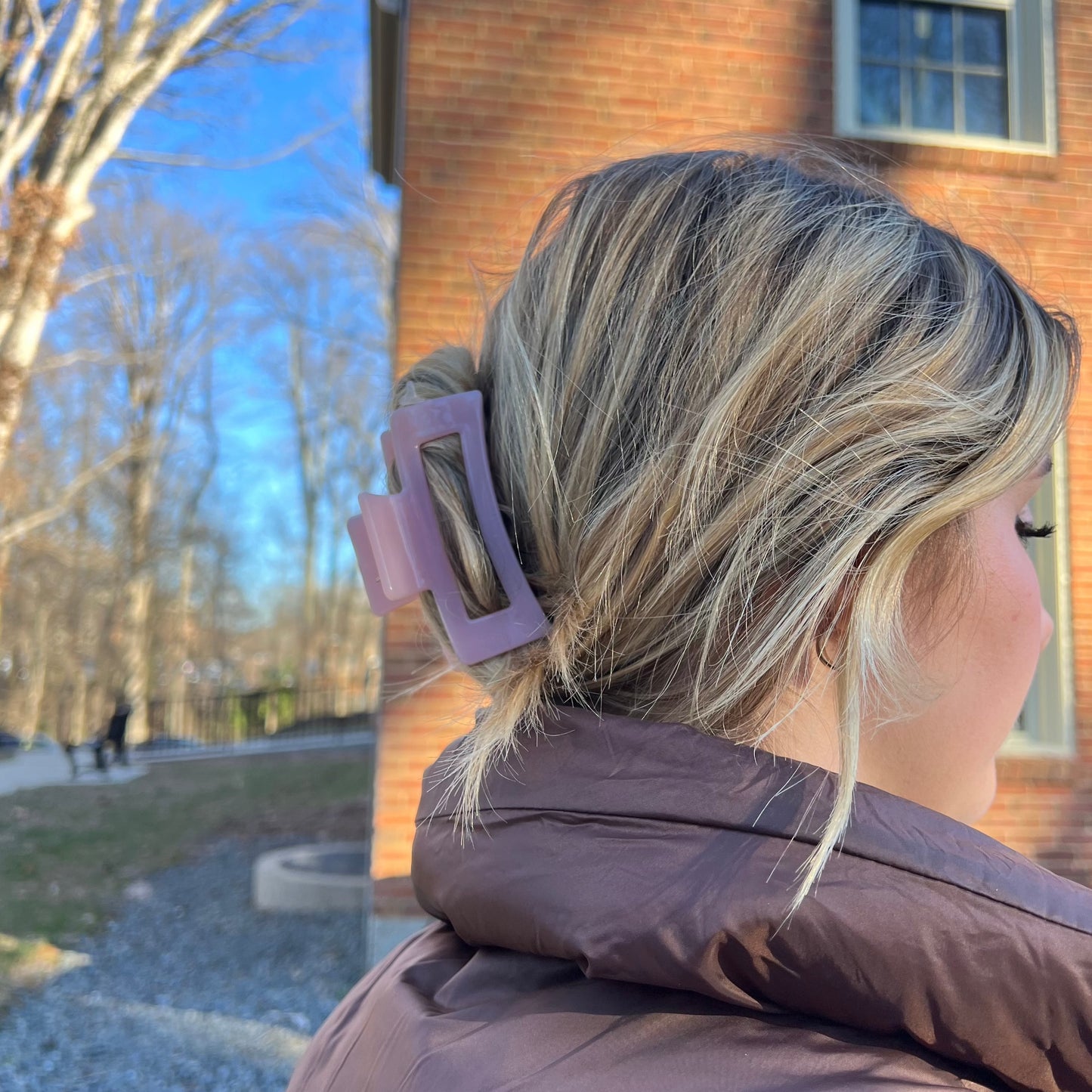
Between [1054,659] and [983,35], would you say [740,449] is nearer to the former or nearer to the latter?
[1054,659]

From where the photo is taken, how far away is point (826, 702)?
2.75ft

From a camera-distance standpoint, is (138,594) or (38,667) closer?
(38,667)

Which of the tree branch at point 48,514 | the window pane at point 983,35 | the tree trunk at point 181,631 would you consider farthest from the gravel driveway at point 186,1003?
the tree trunk at point 181,631

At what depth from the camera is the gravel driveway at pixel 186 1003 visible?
4465mm

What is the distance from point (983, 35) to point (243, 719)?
20966 millimetres

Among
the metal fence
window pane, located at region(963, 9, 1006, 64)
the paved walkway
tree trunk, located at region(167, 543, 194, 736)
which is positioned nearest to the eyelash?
window pane, located at region(963, 9, 1006, 64)

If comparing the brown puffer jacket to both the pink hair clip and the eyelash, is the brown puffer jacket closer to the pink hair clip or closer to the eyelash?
the pink hair clip

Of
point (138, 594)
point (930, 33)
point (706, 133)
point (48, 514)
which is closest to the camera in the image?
point (706, 133)

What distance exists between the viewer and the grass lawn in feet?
25.0

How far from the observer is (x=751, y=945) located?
2.20 feet

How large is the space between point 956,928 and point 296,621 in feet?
132

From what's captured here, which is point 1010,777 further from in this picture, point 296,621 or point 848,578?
point 296,621

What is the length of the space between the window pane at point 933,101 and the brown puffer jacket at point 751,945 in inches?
240

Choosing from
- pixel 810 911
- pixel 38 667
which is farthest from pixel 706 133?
pixel 38 667
